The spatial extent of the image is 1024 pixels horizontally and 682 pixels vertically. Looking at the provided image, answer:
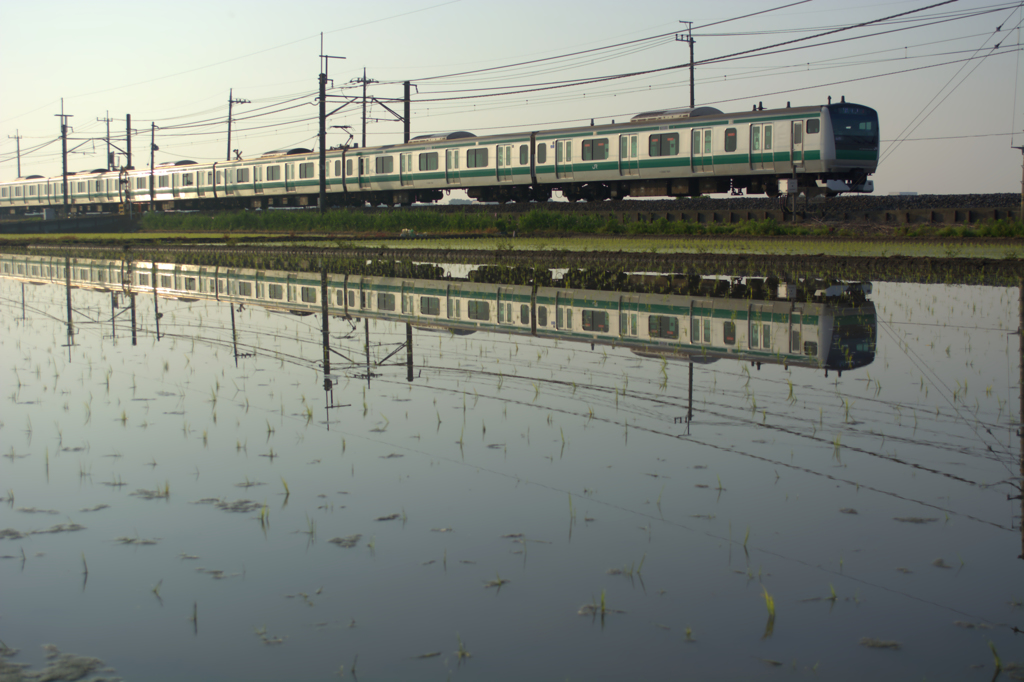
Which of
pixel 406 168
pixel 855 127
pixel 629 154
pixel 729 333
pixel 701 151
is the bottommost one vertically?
pixel 729 333

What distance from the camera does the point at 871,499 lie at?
344cm

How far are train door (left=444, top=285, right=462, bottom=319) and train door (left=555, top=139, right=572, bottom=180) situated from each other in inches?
652

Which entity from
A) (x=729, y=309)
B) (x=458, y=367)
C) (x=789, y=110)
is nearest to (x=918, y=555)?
(x=458, y=367)

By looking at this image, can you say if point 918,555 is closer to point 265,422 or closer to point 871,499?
point 871,499

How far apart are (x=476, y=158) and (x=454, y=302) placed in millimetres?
20901

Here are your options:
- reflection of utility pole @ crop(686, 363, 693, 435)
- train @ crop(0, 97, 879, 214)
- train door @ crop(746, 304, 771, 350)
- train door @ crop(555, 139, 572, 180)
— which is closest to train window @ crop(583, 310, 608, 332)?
train door @ crop(746, 304, 771, 350)

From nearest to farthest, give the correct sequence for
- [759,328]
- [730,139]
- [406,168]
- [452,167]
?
[759,328] < [730,139] < [452,167] < [406,168]

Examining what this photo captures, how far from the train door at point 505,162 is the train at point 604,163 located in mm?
38

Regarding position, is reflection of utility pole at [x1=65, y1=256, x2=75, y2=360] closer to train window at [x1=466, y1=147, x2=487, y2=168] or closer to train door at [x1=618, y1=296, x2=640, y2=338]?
train door at [x1=618, y1=296, x2=640, y2=338]

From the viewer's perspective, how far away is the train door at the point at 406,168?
33500 mm

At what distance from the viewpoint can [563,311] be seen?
32.6 ft

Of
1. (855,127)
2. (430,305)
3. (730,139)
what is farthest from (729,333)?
(855,127)

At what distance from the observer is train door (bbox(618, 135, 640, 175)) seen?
27.0 metres

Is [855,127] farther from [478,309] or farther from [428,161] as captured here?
[478,309]
